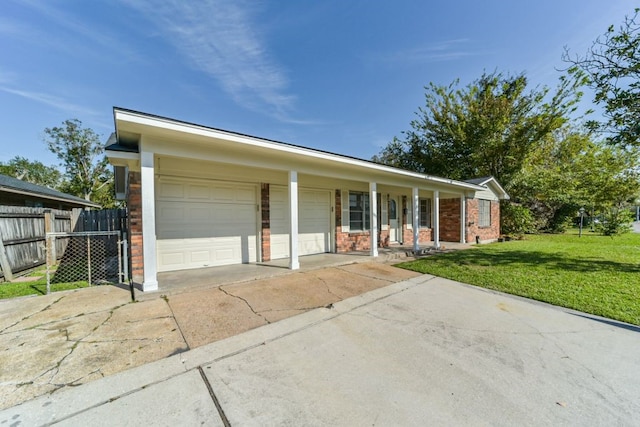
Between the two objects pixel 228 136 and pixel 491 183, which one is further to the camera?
pixel 491 183

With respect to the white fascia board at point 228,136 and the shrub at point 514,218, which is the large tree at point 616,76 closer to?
the white fascia board at point 228,136

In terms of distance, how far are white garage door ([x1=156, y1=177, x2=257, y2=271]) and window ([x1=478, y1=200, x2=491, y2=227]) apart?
38.7 feet

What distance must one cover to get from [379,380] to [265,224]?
535 cm

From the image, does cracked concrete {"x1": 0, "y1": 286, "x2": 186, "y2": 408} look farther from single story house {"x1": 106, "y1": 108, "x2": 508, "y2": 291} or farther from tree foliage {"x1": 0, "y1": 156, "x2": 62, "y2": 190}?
tree foliage {"x1": 0, "y1": 156, "x2": 62, "y2": 190}

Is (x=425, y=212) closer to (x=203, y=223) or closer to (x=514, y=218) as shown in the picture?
(x=514, y=218)

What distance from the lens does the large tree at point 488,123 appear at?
51.5 ft

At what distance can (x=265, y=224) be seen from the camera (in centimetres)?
702

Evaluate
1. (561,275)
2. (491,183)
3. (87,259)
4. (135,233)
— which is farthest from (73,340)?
(491,183)

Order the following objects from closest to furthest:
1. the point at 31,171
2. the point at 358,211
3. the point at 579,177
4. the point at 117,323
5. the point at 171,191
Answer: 1. the point at 117,323
2. the point at 171,191
3. the point at 358,211
4. the point at 579,177
5. the point at 31,171

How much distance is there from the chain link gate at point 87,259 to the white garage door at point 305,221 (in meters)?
3.56

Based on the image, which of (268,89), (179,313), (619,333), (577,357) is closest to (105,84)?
(268,89)

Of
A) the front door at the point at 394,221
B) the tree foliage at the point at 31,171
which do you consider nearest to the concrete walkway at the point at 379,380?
the front door at the point at 394,221

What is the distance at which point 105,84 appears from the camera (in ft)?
31.0

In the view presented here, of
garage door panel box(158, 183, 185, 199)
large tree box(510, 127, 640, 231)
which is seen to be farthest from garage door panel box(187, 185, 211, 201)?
large tree box(510, 127, 640, 231)
